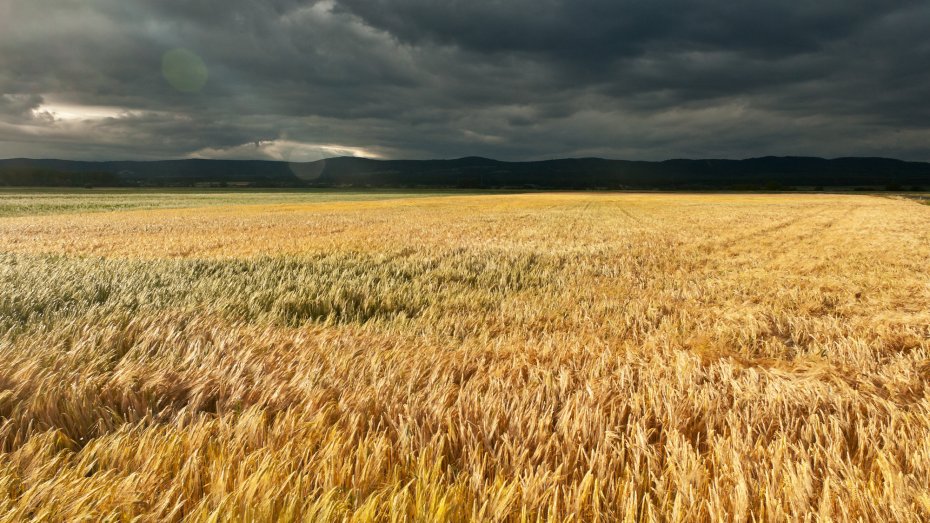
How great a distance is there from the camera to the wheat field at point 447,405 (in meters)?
1.71

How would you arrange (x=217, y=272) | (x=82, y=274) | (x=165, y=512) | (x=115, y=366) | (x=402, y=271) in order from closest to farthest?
(x=165, y=512) < (x=115, y=366) < (x=82, y=274) < (x=217, y=272) < (x=402, y=271)

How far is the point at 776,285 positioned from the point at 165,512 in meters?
7.60

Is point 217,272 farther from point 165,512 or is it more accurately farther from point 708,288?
point 708,288

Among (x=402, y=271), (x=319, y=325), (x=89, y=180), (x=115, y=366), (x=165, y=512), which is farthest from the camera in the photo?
(x=89, y=180)

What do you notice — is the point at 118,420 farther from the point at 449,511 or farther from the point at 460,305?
the point at 460,305

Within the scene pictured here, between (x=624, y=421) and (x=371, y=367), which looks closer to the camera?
(x=624, y=421)

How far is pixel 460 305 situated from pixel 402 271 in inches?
94.2

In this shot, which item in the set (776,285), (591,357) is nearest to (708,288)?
(776,285)

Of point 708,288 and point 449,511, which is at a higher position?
point 449,511

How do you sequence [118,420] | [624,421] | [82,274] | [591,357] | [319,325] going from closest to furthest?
[118,420]
[624,421]
[591,357]
[319,325]
[82,274]

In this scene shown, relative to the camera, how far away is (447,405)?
260cm

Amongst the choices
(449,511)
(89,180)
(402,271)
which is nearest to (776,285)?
(402,271)

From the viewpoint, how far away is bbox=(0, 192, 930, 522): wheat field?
67.4 inches

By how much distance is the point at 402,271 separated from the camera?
25.1 feet
